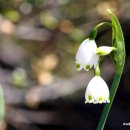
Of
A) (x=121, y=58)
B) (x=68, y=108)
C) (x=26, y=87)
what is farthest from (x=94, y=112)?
(x=121, y=58)

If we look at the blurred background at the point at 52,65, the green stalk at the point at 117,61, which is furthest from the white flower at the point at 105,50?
the blurred background at the point at 52,65

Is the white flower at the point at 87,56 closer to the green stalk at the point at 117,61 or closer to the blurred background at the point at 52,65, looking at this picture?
the green stalk at the point at 117,61

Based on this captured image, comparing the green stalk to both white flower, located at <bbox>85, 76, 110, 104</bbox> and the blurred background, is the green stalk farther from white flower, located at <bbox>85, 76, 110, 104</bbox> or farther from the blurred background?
the blurred background

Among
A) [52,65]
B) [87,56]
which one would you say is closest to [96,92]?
[87,56]

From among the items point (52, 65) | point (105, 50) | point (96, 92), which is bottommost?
point (96, 92)

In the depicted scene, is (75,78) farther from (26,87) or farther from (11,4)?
(11,4)

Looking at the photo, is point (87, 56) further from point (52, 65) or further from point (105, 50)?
point (52, 65)
